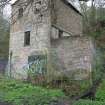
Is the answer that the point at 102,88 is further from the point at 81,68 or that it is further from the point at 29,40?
the point at 29,40

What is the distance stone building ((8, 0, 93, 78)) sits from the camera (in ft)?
62.9

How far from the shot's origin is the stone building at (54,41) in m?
19.2

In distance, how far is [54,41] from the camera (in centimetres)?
2117

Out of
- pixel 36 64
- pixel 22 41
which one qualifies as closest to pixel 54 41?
pixel 36 64

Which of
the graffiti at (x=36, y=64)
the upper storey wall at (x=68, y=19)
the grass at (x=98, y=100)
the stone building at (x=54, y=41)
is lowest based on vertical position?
the grass at (x=98, y=100)

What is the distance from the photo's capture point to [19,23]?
23.8 metres

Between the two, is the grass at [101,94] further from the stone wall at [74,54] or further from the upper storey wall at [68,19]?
the upper storey wall at [68,19]

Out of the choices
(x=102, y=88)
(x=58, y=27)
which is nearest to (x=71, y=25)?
(x=58, y=27)

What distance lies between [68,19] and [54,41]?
3960 millimetres

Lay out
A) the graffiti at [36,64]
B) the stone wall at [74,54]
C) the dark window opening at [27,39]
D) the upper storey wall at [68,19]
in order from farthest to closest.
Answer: the dark window opening at [27,39] → the upper storey wall at [68,19] → the graffiti at [36,64] → the stone wall at [74,54]

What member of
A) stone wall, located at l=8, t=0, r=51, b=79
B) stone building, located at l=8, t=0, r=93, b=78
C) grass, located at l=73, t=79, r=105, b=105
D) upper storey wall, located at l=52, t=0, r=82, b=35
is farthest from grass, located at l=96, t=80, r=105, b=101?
upper storey wall, located at l=52, t=0, r=82, b=35

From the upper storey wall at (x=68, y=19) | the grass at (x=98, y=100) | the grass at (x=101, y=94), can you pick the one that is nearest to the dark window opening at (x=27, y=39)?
the upper storey wall at (x=68, y=19)

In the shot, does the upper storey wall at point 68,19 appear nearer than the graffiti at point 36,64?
No

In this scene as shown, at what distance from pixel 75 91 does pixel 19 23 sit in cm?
1172
